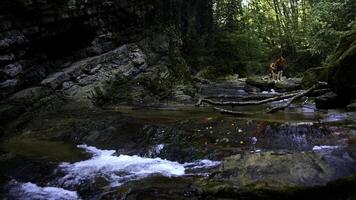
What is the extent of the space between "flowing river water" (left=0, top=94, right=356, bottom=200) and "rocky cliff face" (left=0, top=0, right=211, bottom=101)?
291cm

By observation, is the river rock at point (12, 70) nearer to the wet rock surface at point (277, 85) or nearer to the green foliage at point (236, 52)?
the wet rock surface at point (277, 85)

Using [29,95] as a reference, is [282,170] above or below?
above

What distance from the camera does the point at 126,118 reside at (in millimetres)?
13227

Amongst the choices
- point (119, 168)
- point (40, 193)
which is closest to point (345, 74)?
point (119, 168)

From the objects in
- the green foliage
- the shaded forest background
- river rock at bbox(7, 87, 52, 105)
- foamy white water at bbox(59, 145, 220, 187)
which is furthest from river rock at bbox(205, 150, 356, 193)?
the green foliage

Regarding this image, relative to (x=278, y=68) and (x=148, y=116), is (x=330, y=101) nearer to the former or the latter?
(x=148, y=116)

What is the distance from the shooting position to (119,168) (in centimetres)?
883

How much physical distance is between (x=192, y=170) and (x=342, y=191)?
3069mm

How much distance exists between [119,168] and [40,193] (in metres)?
1.70

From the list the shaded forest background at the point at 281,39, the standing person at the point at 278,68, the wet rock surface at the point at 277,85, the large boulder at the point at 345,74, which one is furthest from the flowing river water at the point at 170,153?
the shaded forest background at the point at 281,39

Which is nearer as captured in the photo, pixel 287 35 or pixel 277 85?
pixel 277 85

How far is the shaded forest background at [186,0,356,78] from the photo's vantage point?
25.5 meters

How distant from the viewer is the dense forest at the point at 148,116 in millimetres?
6891

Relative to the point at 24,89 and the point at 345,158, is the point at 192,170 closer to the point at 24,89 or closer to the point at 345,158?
the point at 345,158
